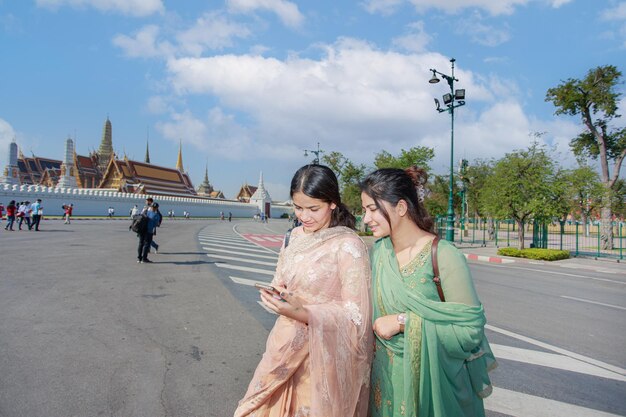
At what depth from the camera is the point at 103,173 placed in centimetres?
6544

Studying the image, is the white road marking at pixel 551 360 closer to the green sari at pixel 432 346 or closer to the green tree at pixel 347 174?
the green sari at pixel 432 346

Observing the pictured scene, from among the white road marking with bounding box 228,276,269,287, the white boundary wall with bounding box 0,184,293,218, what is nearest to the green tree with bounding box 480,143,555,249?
the white road marking with bounding box 228,276,269,287

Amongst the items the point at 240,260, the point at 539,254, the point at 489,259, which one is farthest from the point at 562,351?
the point at 539,254

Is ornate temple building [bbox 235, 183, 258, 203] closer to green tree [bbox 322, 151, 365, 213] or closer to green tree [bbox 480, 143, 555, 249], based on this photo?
green tree [bbox 322, 151, 365, 213]

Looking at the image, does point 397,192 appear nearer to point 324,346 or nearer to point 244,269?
point 324,346

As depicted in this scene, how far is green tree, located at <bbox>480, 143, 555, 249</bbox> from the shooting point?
635 inches

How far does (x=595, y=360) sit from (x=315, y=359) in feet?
13.3

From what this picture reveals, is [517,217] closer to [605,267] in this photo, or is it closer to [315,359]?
[605,267]

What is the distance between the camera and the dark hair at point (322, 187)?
6.38 feet

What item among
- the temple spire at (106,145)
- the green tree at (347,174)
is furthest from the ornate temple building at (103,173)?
the green tree at (347,174)

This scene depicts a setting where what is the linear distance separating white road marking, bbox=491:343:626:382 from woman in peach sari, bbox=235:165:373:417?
3095 millimetres

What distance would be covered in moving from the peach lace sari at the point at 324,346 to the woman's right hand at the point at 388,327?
52 mm

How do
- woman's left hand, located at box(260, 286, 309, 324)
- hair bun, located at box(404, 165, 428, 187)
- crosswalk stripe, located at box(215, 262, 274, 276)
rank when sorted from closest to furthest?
woman's left hand, located at box(260, 286, 309, 324)
hair bun, located at box(404, 165, 428, 187)
crosswalk stripe, located at box(215, 262, 274, 276)

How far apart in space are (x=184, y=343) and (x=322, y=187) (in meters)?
3.18
